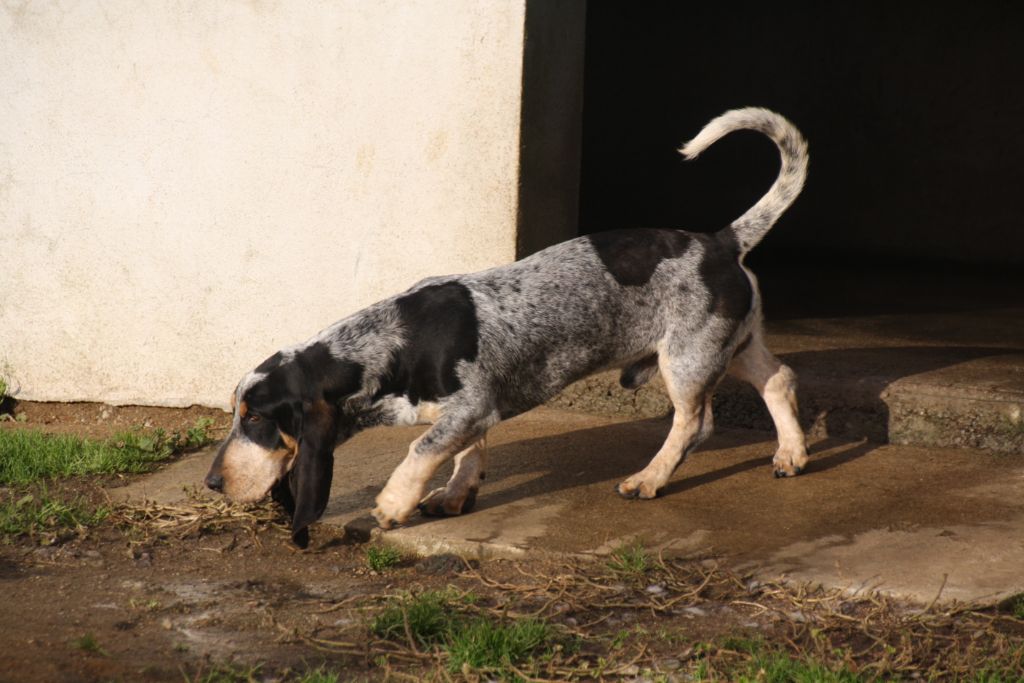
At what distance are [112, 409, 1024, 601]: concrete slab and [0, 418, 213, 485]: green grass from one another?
21 cm

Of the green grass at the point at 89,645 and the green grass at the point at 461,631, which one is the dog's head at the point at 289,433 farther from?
the green grass at the point at 89,645

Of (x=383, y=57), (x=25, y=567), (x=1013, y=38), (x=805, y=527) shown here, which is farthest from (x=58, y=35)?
(x=1013, y=38)

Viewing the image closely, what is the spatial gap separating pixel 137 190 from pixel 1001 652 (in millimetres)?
5112

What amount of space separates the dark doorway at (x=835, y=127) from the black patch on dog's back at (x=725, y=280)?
5.11 meters

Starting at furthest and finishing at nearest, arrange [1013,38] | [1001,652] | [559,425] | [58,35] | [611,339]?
1. [1013,38]
2. [58,35]
3. [559,425]
4. [611,339]
5. [1001,652]

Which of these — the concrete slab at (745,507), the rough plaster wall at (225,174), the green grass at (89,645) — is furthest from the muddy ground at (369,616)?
the rough plaster wall at (225,174)

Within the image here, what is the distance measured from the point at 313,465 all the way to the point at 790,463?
2.14 metres

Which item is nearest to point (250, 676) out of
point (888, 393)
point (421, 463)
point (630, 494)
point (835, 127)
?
point (421, 463)

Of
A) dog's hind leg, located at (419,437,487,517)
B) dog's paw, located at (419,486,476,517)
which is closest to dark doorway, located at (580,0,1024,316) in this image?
dog's hind leg, located at (419,437,487,517)

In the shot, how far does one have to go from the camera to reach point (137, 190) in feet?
22.5

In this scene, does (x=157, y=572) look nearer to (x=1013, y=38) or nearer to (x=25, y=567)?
(x=25, y=567)

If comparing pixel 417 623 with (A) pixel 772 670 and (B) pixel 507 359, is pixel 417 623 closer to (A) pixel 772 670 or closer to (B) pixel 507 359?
(A) pixel 772 670

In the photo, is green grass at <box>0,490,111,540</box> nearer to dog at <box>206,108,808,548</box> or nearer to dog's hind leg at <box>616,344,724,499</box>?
dog at <box>206,108,808,548</box>

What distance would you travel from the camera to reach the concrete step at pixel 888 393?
5688mm
